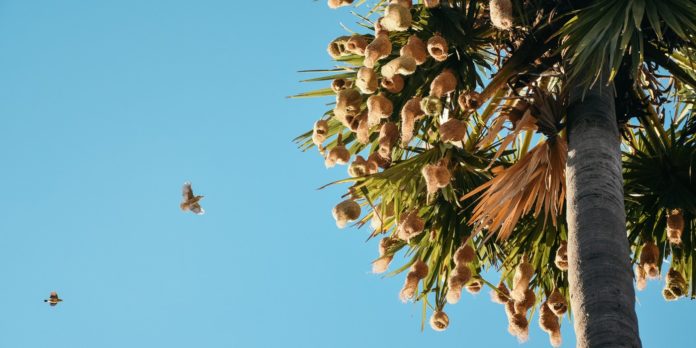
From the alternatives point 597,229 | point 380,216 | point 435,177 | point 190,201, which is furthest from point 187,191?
point 597,229

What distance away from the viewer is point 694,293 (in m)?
7.54

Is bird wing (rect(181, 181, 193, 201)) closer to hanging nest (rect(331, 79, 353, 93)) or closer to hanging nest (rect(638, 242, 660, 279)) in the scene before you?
hanging nest (rect(331, 79, 353, 93))

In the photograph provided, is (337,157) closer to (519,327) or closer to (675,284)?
(519,327)

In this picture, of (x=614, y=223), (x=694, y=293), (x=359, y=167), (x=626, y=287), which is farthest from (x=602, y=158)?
(x=694, y=293)

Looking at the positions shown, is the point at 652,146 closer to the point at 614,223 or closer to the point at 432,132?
the point at 432,132

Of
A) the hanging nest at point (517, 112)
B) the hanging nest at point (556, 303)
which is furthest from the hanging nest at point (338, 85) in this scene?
the hanging nest at point (556, 303)

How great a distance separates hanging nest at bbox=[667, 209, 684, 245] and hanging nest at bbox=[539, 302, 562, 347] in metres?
0.92

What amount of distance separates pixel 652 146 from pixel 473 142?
46.7 inches

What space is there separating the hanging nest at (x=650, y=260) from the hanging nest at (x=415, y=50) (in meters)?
1.98

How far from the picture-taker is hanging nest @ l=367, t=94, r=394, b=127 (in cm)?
638

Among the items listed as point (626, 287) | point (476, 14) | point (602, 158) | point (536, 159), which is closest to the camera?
point (626, 287)

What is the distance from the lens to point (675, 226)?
7.06 metres

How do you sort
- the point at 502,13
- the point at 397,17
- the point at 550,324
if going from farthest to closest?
the point at 550,324 → the point at 397,17 → the point at 502,13

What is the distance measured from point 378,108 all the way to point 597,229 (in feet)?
A: 5.15
